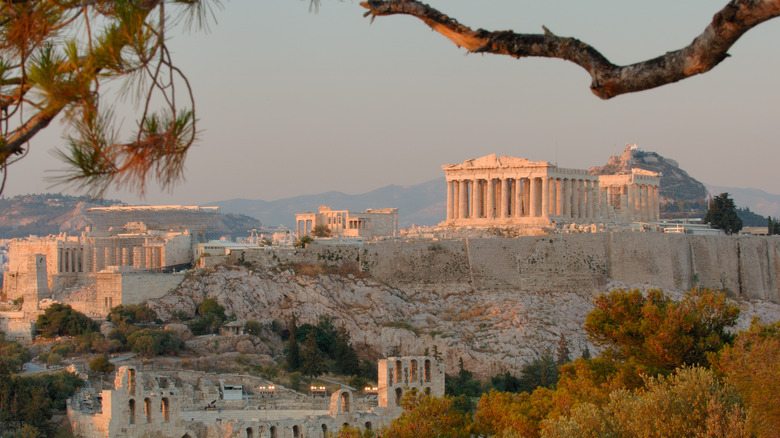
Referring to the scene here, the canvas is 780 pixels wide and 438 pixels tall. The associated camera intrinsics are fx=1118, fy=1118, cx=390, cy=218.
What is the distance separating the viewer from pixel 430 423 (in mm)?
24141

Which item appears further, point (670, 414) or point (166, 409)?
point (166, 409)

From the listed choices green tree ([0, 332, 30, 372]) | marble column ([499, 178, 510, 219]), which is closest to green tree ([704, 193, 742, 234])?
marble column ([499, 178, 510, 219])

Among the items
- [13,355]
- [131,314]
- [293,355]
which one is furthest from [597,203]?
[13,355]

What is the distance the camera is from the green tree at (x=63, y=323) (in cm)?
4031

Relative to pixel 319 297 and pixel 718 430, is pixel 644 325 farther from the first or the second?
pixel 319 297

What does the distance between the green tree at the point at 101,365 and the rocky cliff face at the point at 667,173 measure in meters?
78.6

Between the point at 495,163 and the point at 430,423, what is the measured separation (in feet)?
127

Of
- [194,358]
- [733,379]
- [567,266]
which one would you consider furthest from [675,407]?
[567,266]

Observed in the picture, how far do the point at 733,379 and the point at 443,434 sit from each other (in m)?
6.20

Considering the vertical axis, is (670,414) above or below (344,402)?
above

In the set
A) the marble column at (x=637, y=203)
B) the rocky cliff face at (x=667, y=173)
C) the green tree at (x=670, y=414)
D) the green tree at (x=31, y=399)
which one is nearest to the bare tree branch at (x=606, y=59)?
the green tree at (x=670, y=414)

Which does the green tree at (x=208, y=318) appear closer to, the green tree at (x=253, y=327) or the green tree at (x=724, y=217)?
the green tree at (x=253, y=327)

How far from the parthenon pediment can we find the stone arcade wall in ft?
20.4

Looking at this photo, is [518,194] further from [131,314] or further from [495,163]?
[131,314]
